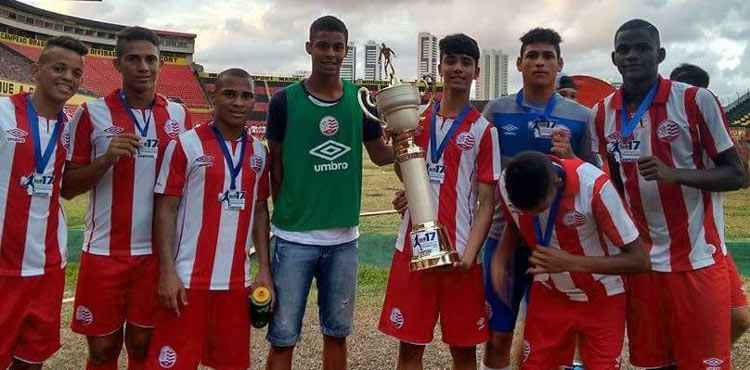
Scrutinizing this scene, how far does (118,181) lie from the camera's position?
339 centimetres

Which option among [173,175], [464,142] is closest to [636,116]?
[464,142]

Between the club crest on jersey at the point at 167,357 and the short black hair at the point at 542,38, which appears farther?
the short black hair at the point at 542,38

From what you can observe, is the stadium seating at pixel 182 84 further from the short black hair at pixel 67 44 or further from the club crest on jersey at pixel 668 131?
the club crest on jersey at pixel 668 131

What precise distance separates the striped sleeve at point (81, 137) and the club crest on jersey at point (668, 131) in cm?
292

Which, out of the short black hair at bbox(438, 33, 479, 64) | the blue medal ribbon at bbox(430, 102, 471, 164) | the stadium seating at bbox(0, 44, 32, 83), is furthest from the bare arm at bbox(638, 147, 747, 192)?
the stadium seating at bbox(0, 44, 32, 83)

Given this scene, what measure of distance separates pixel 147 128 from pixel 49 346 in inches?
48.3

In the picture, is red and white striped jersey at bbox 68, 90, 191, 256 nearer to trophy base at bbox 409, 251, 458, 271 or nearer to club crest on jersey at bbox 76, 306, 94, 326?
club crest on jersey at bbox 76, 306, 94, 326

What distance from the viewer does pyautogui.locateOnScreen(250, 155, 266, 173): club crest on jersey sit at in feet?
11.0

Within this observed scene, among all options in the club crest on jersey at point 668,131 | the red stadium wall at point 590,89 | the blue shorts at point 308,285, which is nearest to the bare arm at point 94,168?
the blue shorts at point 308,285

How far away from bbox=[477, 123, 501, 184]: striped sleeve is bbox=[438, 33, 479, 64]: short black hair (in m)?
0.41

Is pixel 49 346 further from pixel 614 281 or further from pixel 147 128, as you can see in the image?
pixel 614 281

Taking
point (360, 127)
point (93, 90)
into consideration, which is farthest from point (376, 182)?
point (93, 90)

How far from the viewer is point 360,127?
11.8 ft

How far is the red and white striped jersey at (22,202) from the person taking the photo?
312 cm
